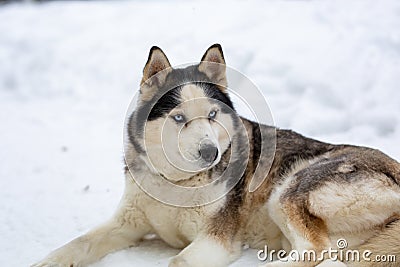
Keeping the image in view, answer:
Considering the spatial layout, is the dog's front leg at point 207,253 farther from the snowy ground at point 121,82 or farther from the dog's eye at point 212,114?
the dog's eye at point 212,114

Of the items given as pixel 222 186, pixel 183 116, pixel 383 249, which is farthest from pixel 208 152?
pixel 383 249

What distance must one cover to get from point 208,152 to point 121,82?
501 cm

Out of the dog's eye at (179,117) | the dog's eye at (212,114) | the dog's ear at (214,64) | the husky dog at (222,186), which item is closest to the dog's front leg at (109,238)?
the husky dog at (222,186)

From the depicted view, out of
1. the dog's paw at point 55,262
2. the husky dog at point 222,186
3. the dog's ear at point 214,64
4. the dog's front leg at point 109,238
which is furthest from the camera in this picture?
the dog's ear at point 214,64

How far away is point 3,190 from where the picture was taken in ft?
18.4

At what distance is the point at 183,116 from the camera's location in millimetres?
3957

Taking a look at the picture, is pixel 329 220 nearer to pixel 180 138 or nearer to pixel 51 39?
pixel 180 138

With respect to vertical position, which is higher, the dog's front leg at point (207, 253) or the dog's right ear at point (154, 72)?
the dog's right ear at point (154, 72)

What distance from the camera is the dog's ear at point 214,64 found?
4.19 metres

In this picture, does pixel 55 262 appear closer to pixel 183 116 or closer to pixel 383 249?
pixel 183 116

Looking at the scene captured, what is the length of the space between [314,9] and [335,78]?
1875 mm

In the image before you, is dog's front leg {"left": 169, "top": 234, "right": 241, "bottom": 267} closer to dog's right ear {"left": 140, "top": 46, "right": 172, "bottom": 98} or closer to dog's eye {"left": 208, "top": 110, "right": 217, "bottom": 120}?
dog's eye {"left": 208, "top": 110, "right": 217, "bottom": 120}

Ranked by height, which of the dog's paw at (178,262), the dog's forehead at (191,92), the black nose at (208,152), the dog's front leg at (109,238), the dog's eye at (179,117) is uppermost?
the dog's forehead at (191,92)

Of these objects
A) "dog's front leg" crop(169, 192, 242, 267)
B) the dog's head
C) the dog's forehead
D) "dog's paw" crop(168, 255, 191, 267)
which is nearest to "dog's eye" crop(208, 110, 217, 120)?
the dog's head
